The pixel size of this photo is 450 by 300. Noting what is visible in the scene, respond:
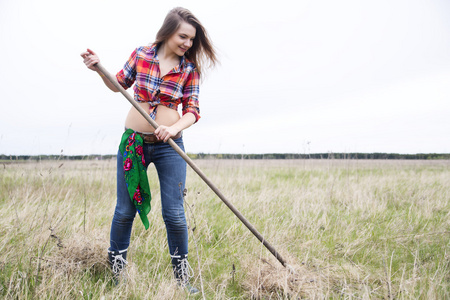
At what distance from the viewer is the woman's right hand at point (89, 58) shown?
81.8 inches

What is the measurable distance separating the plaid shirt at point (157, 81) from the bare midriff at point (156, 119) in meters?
0.03

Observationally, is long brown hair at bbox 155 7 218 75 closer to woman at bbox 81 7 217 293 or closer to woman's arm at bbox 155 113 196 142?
woman at bbox 81 7 217 293

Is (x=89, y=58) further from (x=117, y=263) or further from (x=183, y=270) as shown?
(x=183, y=270)

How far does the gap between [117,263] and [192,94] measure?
1358 millimetres

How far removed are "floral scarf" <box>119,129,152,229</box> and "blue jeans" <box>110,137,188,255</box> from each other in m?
0.05

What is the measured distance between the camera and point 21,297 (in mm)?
1776

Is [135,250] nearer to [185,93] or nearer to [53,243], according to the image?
[53,243]

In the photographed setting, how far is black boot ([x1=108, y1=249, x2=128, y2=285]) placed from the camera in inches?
85.2

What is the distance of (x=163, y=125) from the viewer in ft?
6.72

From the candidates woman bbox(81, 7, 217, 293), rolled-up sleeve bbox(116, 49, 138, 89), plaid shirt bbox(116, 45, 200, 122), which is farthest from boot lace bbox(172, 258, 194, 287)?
rolled-up sleeve bbox(116, 49, 138, 89)

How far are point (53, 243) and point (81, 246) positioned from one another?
50 cm

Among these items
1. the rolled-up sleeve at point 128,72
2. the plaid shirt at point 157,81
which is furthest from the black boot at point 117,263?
→ the rolled-up sleeve at point 128,72

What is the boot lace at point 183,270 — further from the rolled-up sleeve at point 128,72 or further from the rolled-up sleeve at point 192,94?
the rolled-up sleeve at point 128,72

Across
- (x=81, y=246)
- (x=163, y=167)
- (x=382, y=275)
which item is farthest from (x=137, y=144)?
(x=382, y=275)
